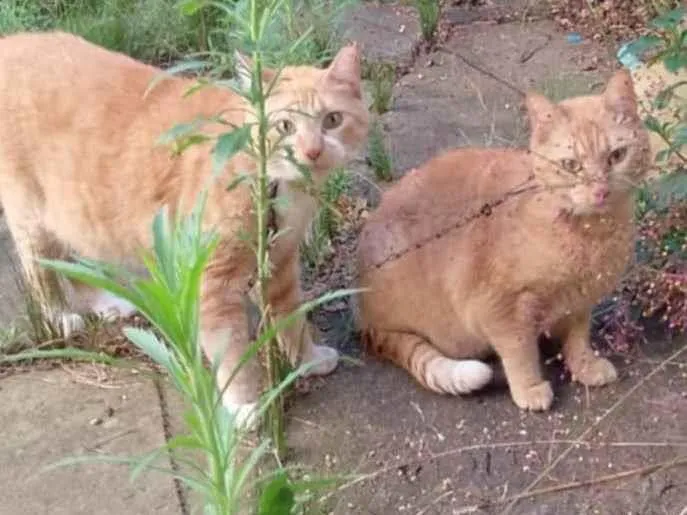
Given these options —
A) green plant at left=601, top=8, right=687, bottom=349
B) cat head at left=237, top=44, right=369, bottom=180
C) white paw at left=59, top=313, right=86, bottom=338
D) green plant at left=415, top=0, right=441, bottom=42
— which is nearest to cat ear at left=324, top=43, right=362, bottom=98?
cat head at left=237, top=44, right=369, bottom=180

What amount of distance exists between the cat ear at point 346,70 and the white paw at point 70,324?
1014 millimetres

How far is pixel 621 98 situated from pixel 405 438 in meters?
0.90

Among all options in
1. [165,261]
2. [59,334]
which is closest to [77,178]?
[59,334]

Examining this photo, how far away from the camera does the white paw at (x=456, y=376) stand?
316 centimetres

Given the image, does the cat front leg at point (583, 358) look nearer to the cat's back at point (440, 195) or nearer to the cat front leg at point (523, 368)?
the cat front leg at point (523, 368)

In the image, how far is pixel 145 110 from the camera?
3387mm

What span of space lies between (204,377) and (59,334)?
1522mm

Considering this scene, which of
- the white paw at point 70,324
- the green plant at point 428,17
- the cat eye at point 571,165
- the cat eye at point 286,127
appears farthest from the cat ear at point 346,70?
the green plant at point 428,17

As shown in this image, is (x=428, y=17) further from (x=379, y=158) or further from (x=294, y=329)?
(x=294, y=329)

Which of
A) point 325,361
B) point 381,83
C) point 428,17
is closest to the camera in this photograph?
point 325,361

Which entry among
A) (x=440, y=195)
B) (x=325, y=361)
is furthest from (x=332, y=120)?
(x=325, y=361)

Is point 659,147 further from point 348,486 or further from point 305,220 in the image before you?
point 348,486

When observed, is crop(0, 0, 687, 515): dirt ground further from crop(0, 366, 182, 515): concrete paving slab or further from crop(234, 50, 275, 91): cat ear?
crop(234, 50, 275, 91): cat ear

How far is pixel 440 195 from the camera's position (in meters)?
3.33
